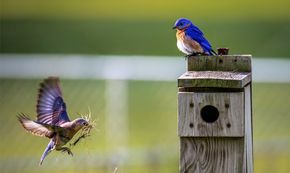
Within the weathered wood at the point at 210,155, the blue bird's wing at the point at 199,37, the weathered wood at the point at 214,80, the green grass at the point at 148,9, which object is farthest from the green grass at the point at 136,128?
the green grass at the point at 148,9

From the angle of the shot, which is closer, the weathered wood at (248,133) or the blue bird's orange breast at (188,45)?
the weathered wood at (248,133)

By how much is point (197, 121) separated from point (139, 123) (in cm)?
840

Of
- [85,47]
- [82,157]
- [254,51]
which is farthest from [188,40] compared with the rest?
[85,47]

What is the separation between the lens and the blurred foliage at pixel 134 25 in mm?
18266

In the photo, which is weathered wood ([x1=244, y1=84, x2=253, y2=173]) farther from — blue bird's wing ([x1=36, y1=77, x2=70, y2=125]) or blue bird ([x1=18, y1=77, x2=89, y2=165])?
blue bird's wing ([x1=36, y1=77, x2=70, y2=125])

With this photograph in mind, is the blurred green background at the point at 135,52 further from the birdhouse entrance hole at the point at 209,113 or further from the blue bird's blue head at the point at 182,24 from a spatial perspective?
the blue bird's blue head at the point at 182,24

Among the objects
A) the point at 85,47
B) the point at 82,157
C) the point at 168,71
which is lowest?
the point at 82,157

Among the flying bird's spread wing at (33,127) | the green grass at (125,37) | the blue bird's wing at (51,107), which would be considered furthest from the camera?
the green grass at (125,37)

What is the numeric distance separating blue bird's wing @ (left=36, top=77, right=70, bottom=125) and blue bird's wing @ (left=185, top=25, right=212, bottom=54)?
2.71 ft

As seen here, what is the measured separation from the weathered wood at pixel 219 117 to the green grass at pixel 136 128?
4.09m

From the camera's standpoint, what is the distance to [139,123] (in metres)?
12.7

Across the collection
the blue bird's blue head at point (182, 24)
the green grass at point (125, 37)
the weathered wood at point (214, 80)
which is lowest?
the weathered wood at point (214, 80)

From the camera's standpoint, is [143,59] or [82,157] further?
[143,59]

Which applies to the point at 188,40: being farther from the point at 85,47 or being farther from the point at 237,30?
the point at 237,30
